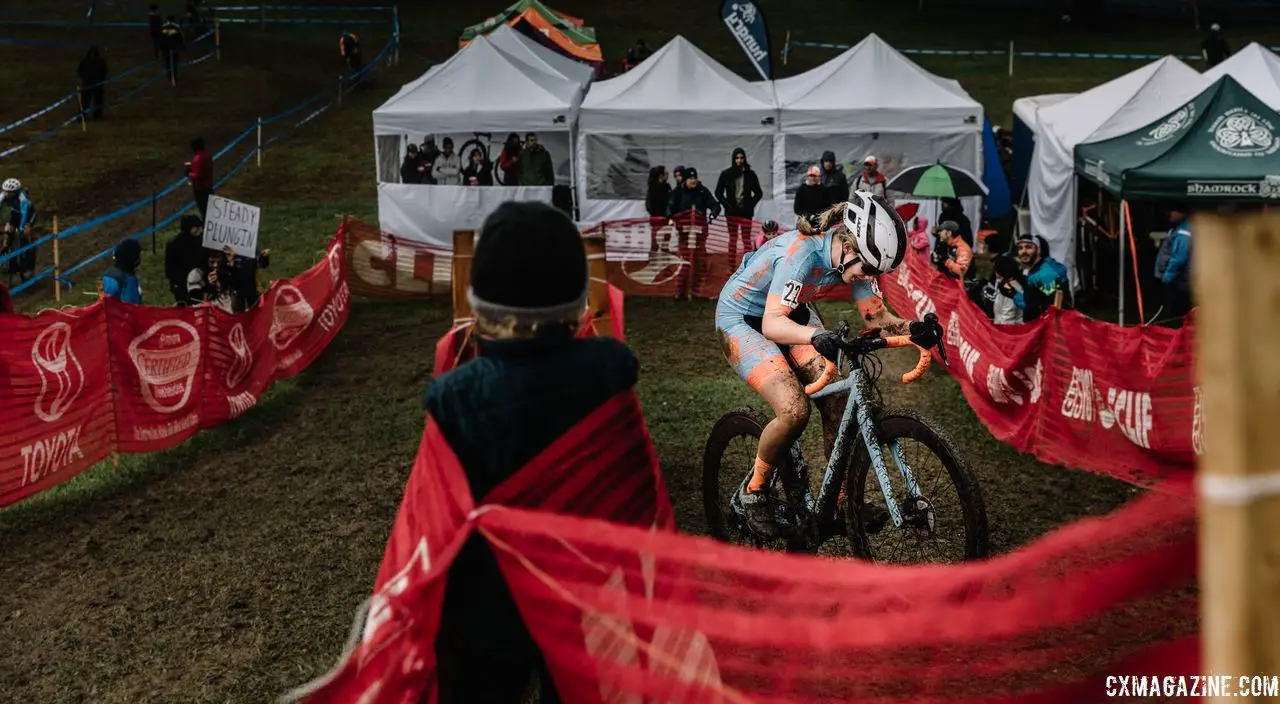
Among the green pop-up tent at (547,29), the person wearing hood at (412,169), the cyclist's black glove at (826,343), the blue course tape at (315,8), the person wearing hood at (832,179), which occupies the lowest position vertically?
the cyclist's black glove at (826,343)

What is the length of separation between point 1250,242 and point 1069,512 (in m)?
7.25

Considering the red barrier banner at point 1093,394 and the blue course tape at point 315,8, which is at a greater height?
the blue course tape at point 315,8

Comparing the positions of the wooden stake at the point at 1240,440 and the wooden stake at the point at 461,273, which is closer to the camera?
the wooden stake at the point at 1240,440

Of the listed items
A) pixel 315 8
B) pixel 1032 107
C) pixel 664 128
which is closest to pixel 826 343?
pixel 664 128

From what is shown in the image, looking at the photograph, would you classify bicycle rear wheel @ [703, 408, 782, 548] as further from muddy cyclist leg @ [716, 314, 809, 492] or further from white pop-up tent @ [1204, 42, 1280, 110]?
white pop-up tent @ [1204, 42, 1280, 110]

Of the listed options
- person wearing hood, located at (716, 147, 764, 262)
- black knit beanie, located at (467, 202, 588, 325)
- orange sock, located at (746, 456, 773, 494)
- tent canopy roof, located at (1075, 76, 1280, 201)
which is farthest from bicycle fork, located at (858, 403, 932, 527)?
person wearing hood, located at (716, 147, 764, 262)

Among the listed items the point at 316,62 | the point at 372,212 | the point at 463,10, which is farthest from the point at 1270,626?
the point at 463,10

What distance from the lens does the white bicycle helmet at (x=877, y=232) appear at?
606 centimetres

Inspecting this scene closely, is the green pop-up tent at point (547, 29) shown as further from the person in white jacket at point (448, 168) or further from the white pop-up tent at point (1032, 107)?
the white pop-up tent at point (1032, 107)

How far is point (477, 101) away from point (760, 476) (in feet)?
50.5

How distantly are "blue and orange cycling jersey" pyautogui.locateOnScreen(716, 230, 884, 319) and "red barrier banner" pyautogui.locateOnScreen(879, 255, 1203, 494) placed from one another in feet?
9.90

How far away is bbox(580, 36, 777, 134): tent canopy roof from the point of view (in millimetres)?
20250

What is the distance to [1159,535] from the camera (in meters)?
2.40

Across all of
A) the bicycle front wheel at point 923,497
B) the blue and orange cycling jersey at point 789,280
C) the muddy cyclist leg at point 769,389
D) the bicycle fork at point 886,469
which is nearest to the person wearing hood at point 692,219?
the blue and orange cycling jersey at point 789,280
